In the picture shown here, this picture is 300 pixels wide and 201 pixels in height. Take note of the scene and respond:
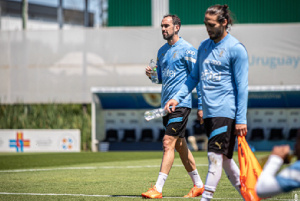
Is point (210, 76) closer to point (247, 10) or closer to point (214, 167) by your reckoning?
point (214, 167)

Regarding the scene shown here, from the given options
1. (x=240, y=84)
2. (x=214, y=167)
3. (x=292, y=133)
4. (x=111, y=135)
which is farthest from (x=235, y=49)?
(x=111, y=135)

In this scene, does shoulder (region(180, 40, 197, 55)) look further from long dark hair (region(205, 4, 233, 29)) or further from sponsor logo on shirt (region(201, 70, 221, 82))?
long dark hair (region(205, 4, 233, 29))

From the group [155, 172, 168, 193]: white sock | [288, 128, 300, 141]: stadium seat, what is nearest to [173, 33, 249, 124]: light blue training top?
[155, 172, 168, 193]: white sock

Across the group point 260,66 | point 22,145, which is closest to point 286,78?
point 260,66

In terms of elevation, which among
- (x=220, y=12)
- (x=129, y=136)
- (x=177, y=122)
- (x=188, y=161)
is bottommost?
(x=129, y=136)

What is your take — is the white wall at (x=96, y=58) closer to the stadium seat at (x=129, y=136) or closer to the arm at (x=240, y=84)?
the stadium seat at (x=129, y=136)

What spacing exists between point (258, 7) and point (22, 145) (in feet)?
45.5

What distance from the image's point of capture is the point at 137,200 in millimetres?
6641

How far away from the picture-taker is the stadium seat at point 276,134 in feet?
79.1

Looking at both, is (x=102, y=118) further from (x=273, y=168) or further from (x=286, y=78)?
(x=273, y=168)

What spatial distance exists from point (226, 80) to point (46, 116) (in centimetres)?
2160

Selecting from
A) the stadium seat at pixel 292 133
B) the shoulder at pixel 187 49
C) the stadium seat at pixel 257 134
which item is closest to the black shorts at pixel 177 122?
the shoulder at pixel 187 49

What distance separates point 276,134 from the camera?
2416cm

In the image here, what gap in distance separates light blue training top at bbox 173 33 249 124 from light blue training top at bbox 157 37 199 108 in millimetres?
1532
